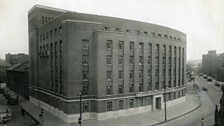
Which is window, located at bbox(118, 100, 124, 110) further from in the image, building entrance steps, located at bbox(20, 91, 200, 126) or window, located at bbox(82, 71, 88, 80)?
window, located at bbox(82, 71, 88, 80)

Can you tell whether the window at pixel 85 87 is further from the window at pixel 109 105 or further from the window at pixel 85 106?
the window at pixel 109 105

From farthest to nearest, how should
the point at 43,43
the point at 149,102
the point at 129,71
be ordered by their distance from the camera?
the point at 43,43
the point at 149,102
the point at 129,71

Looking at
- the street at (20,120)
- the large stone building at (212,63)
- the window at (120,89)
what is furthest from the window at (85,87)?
the large stone building at (212,63)

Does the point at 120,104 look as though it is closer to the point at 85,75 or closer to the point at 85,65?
the point at 85,75

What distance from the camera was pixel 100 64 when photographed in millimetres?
33750

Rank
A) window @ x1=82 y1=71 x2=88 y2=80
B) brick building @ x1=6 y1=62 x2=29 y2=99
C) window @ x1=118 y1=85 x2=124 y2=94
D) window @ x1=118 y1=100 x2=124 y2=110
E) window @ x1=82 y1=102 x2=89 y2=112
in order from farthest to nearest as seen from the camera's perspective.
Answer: brick building @ x1=6 y1=62 x2=29 y2=99
window @ x1=118 y1=85 x2=124 y2=94
window @ x1=118 y1=100 x2=124 y2=110
window @ x1=82 y1=71 x2=88 y2=80
window @ x1=82 y1=102 x2=89 y2=112

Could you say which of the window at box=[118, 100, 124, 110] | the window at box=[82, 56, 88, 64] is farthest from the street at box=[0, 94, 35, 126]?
the window at box=[118, 100, 124, 110]

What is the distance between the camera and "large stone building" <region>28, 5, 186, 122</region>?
1294 inches

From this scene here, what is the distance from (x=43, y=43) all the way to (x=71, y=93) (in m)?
17.0

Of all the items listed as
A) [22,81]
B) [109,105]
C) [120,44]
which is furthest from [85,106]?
[22,81]

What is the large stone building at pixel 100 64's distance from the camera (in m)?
32.9

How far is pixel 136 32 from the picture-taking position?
133 feet

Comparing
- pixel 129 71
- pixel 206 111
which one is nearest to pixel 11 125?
pixel 129 71

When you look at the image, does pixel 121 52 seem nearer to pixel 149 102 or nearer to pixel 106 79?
pixel 106 79
